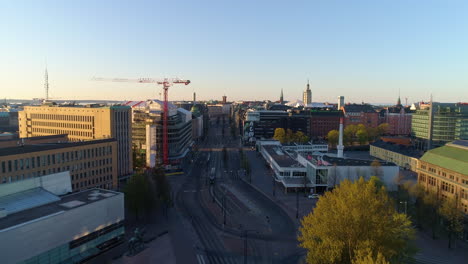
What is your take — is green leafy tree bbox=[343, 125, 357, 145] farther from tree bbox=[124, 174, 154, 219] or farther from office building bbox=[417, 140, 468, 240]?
tree bbox=[124, 174, 154, 219]

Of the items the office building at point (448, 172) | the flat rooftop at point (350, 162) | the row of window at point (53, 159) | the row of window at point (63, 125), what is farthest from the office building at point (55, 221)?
the office building at point (448, 172)

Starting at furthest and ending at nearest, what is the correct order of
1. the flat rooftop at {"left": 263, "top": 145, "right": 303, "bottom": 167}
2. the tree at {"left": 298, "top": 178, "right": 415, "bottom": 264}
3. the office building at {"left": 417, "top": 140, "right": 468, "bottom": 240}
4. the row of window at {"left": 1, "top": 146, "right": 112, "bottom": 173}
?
the flat rooftop at {"left": 263, "top": 145, "right": 303, "bottom": 167} < the office building at {"left": 417, "top": 140, "right": 468, "bottom": 240} < the row of window at {"left": 1, "top": 146, "right": 112, "bottom": 173} < the tree at {"left": 298, "top": 178, "right": 415, "bottom": 264}

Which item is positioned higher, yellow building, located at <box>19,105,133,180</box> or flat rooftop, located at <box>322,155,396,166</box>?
yellow building, located at <box>19,105,133,180</box>

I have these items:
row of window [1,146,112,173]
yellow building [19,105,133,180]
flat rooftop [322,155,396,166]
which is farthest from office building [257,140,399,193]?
yellow building [19,105,133,180]

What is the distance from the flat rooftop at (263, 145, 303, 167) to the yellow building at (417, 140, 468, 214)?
25.6 m

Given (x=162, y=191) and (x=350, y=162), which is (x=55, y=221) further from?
(x=350, y=162)

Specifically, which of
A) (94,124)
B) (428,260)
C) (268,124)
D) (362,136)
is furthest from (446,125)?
(94,124)

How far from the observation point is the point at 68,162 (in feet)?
174

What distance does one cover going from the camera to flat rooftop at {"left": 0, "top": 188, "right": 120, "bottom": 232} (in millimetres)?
31688

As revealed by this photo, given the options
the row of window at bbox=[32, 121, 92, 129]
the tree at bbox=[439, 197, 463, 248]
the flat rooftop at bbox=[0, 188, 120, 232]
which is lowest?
the tree at bbox=[439, 197, 463, 248]

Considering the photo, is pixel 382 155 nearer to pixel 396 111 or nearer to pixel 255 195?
pixel 255 195

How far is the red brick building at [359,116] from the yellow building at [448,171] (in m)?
107

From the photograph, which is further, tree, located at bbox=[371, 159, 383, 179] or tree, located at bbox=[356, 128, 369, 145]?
tree, located at bbox=[356, 128, 369, 145]

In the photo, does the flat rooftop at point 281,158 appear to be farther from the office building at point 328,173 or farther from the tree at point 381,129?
the tree at point 381,129
